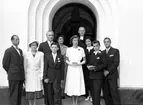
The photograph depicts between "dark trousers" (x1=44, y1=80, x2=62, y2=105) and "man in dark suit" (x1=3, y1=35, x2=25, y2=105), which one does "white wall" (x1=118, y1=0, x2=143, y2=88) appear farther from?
"man in dark suit" (x1=3, y1=35, x2=25, y2=105)

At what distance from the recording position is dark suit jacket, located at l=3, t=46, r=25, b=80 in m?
5.83

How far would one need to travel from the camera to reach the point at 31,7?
24.1 ft

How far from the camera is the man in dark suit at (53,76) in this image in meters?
6.04

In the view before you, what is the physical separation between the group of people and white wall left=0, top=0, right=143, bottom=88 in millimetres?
802

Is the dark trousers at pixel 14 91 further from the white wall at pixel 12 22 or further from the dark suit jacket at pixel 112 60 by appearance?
the dark suit jacket at pixel 112 60

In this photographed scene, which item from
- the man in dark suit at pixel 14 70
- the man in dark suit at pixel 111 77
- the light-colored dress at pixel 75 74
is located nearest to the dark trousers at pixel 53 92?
the light-colored dress at pixel 75 74

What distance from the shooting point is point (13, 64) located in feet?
19.2

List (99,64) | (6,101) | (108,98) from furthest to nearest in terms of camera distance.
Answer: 1. (6,101)
2. (108,98)
3. (99,64)

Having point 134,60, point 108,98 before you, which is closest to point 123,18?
point 134,60

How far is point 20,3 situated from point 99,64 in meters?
2.98

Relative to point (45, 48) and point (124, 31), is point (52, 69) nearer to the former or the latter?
point (45, 48)

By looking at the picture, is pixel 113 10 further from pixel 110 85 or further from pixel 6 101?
pixel 6 101

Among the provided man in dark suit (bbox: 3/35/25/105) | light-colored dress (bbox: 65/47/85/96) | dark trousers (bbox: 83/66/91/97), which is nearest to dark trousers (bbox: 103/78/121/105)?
dark trousers (bbox: 83/66/91/97)

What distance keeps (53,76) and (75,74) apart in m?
0.62
